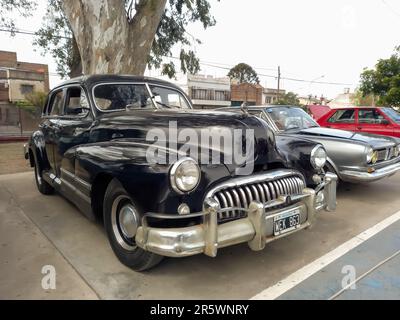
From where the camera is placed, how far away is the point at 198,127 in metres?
2.78

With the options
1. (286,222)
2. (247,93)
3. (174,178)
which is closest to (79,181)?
(174,178)

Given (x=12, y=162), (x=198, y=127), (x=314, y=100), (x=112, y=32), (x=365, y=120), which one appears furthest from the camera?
(x=314, y=100)

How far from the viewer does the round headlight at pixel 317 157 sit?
325cm

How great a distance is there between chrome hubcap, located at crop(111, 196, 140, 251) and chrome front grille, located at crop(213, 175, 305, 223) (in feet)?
2.31

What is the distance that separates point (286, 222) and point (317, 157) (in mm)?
1027

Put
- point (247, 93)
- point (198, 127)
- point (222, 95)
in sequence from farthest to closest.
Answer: point (247, 93), point (222, 95), point (198, 127)

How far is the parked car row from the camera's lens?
2238 mm

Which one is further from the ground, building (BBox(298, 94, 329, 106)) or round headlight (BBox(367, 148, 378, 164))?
building (BBox(298, 94, 329, 106))

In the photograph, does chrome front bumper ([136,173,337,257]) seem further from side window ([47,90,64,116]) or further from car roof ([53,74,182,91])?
side window ([47,90,64,116])

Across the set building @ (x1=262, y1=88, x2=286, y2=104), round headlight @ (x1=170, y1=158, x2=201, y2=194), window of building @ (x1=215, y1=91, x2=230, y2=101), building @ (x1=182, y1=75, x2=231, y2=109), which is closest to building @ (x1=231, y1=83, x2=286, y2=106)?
building @ (x1=262, y1=88, x2=286, y2=104)

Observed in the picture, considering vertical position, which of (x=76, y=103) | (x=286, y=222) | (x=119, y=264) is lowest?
(x=119, y=264)

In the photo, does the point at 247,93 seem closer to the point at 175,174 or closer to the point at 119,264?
the point at 119,264

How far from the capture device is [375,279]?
2.60 metres
